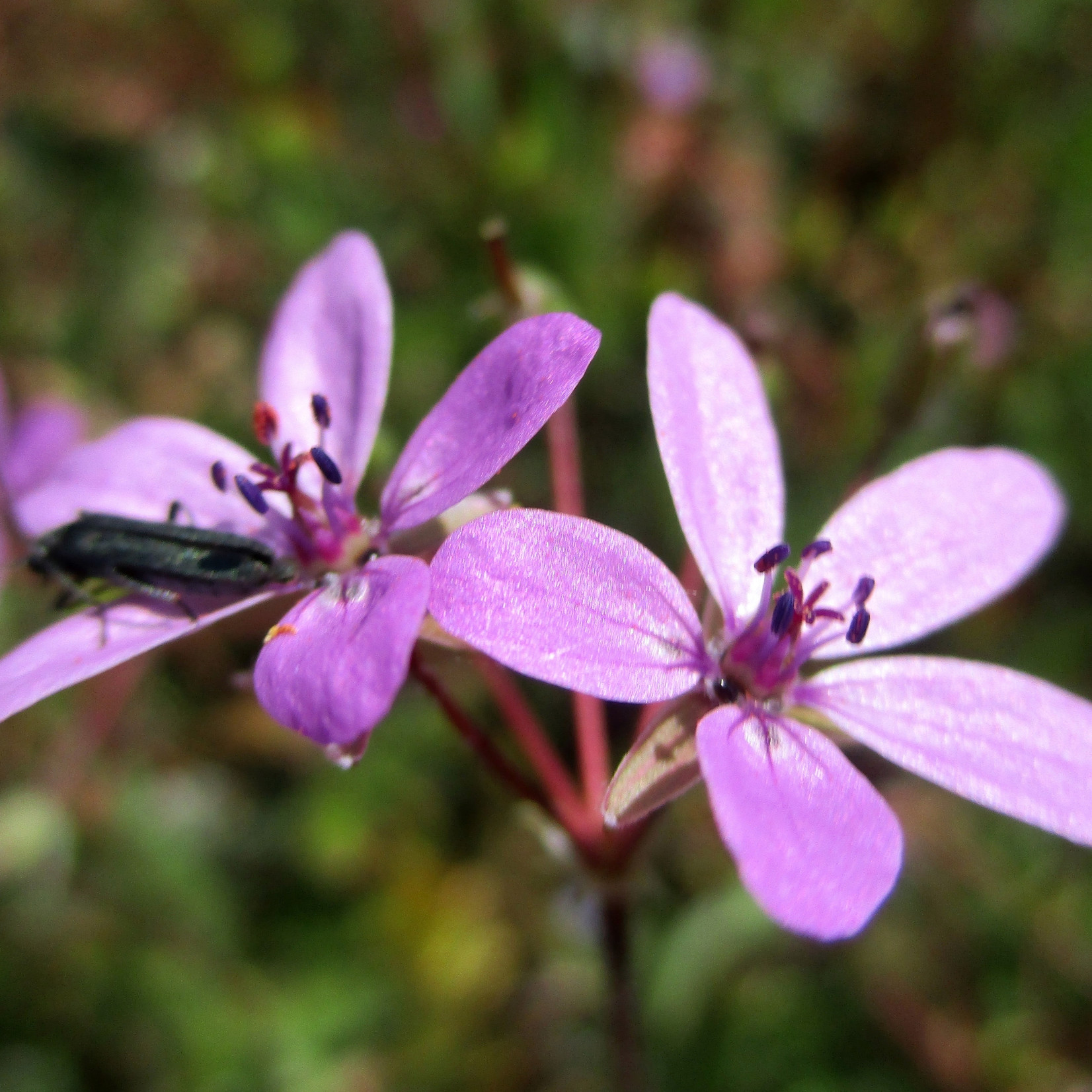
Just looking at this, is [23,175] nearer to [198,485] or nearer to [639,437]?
[639,437]

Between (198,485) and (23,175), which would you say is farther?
(23,175)

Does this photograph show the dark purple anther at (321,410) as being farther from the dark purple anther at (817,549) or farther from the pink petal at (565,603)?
the dark purple anther at (817,549)

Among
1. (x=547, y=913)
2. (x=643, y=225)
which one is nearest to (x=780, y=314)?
(x=643, y=225)

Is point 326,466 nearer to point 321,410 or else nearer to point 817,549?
point 321,410

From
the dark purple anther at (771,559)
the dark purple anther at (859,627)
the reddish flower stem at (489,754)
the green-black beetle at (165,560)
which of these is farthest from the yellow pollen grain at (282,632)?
the dark purple anther at (859,627)

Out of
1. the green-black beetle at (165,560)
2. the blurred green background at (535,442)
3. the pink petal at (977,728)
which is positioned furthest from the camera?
the blurred green background at (535,442)
